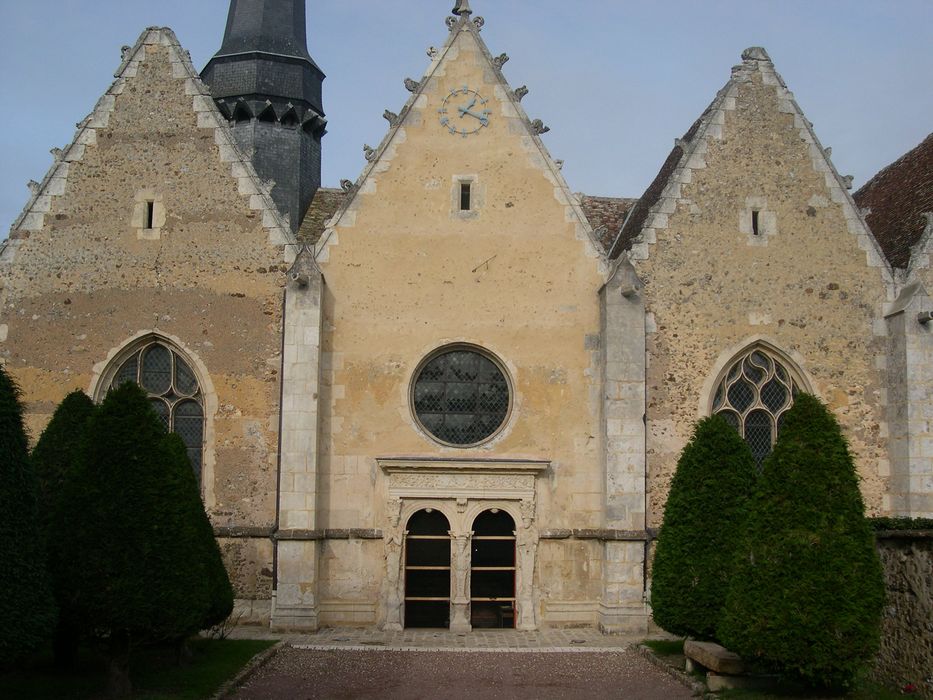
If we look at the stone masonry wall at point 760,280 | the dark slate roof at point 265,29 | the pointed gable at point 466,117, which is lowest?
the stone masonry wall at point 760,280

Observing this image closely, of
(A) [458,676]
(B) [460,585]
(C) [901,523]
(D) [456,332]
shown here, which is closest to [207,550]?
(A) [458,676]

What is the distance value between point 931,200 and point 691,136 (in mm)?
4704

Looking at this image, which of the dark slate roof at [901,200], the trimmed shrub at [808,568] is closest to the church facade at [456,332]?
the dark slate roof at [901,200]

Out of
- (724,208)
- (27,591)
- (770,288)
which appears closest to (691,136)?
(724,208)

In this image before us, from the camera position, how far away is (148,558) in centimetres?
1140

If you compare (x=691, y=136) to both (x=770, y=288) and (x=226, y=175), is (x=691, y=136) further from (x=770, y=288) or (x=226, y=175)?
(x=226, y=175)

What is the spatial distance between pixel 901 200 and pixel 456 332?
10009 millimetres

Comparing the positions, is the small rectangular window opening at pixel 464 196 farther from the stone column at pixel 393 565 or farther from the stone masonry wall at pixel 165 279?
the stone column at pixel 393 565

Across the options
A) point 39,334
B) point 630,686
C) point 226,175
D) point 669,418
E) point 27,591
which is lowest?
point 630,686

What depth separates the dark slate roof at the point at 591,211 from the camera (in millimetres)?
20906

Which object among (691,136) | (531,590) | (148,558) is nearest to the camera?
(148,558)

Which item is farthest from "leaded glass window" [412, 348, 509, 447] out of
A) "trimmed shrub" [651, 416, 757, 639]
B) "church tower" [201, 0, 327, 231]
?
"church tower" [201, 0, 327, 231]

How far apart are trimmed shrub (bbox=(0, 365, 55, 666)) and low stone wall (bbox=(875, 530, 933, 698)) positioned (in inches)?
356

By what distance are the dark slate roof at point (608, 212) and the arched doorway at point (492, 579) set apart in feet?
22.9
